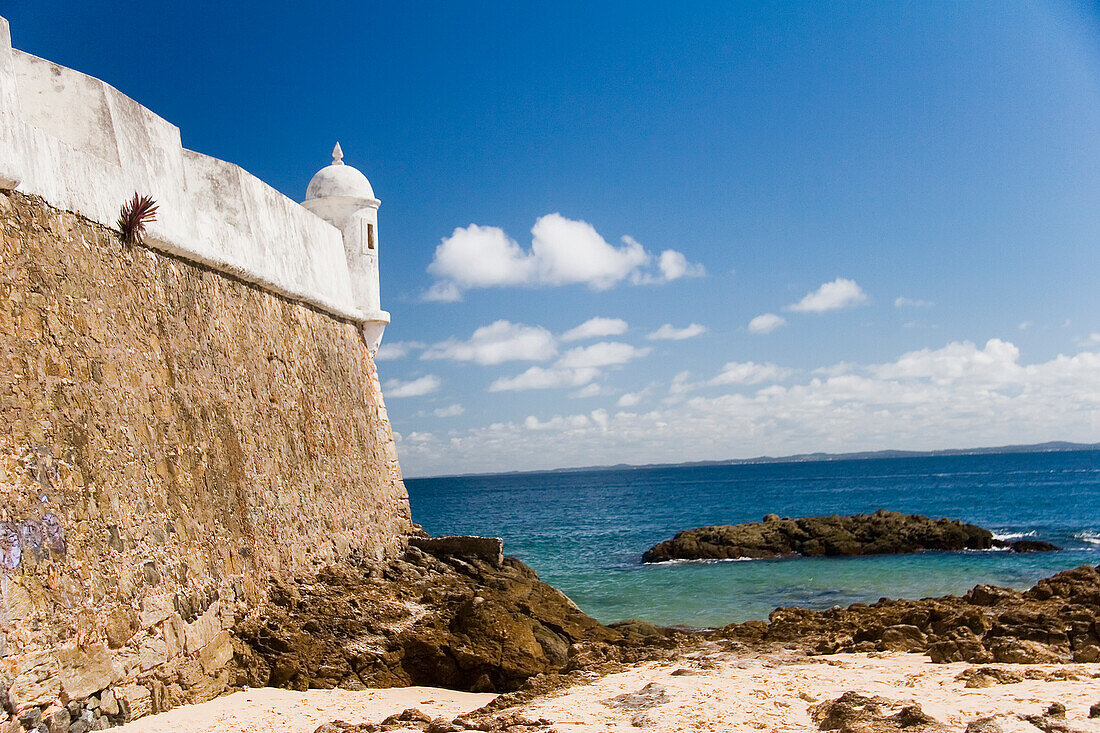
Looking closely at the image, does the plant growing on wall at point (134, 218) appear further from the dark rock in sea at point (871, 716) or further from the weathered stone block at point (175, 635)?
the dark rock in sea at point (871, 716)

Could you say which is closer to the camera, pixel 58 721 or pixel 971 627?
pixel 58 721

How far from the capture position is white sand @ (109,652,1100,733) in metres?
8.15

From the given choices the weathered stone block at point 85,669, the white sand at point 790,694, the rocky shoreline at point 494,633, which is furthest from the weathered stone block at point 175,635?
→ the white sand at point 790,694

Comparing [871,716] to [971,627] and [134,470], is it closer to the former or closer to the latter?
[971,627]

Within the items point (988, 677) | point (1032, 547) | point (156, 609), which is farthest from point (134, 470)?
point (1032, 547)

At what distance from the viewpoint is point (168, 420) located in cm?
937

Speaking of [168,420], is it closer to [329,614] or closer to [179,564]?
[179,564]

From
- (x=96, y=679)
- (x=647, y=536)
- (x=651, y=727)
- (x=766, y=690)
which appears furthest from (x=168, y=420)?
(x=647, y=536)

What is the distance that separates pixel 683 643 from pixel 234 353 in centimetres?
834

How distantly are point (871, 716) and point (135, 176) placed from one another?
980 cm

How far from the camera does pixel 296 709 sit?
899 centimetres

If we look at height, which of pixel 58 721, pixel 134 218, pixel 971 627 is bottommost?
pixel 971 627

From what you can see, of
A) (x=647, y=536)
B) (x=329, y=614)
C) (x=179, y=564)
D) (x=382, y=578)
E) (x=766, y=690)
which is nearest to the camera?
(x=179, y=564)

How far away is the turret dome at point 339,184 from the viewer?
15930 mm
